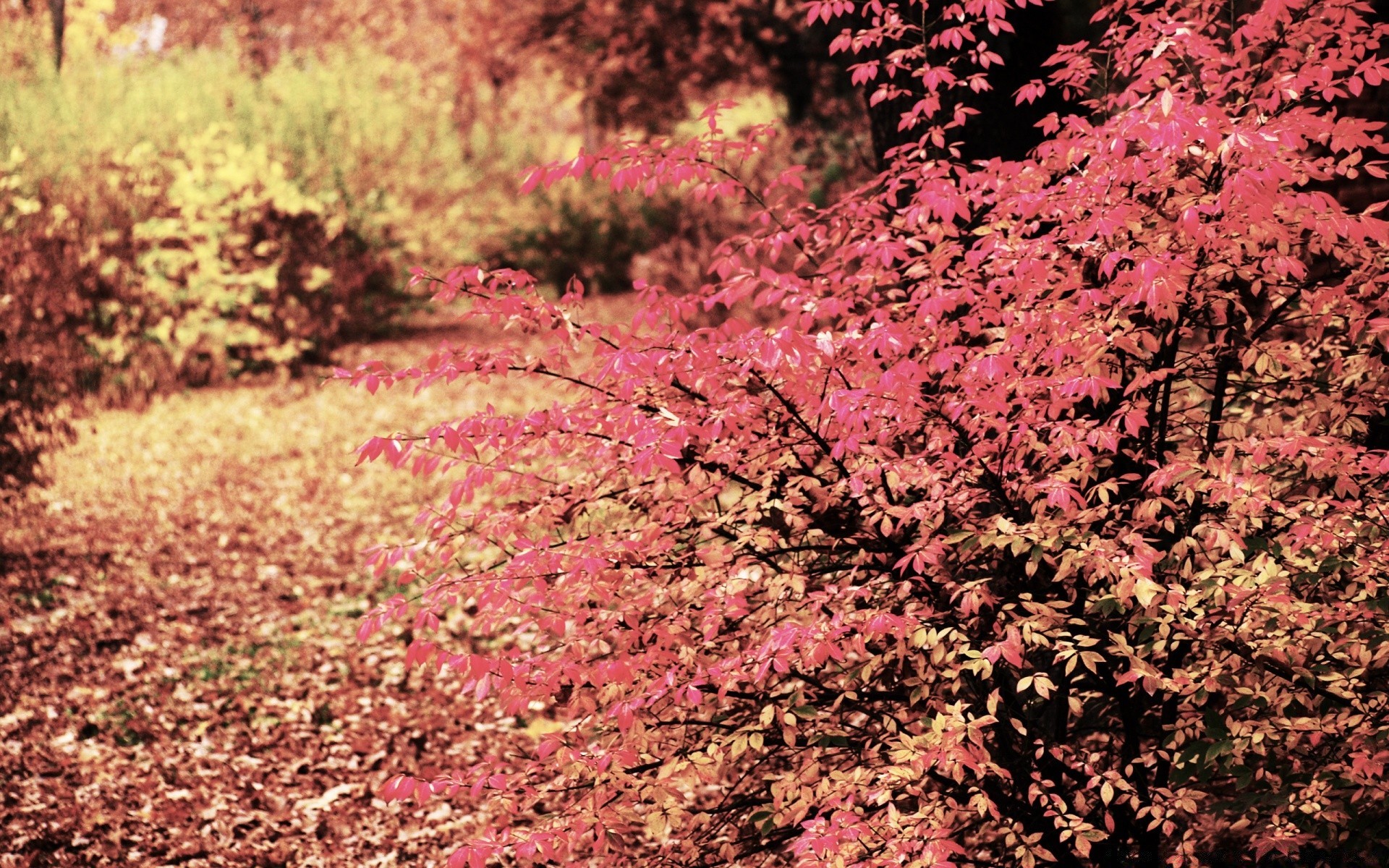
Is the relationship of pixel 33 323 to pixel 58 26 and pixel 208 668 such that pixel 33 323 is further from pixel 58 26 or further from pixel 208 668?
pixel 58 26

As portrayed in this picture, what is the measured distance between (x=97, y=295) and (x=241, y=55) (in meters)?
9.03

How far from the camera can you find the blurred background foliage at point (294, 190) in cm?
948

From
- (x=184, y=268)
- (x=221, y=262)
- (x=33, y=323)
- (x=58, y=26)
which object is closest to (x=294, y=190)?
(x=221, y=262)

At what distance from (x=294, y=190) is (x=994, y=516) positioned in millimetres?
9000

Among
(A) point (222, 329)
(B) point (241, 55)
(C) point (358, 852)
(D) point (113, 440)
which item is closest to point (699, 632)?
(C) point (358, 852)

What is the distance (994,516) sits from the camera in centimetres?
255

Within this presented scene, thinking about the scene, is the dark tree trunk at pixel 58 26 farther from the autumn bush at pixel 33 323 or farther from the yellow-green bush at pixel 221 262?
the autumn bush at pixel 33 323

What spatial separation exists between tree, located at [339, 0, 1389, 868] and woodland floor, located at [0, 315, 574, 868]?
5.71 ft

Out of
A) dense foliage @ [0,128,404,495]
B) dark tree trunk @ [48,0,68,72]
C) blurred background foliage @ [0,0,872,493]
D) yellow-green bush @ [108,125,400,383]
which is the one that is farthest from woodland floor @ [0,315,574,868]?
dark tree trunk @ [48,0,68,72]

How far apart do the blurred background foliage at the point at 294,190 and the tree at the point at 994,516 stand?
376cm

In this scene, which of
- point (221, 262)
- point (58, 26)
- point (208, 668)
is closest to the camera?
point (208, 668)

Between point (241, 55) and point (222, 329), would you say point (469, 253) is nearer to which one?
point (222, 329)

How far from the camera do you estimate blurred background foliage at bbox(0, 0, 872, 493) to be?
948 centimetres

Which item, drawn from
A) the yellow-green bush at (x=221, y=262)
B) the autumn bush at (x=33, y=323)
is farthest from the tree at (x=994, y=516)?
the yellow-green bush at (x=221, y=262)
